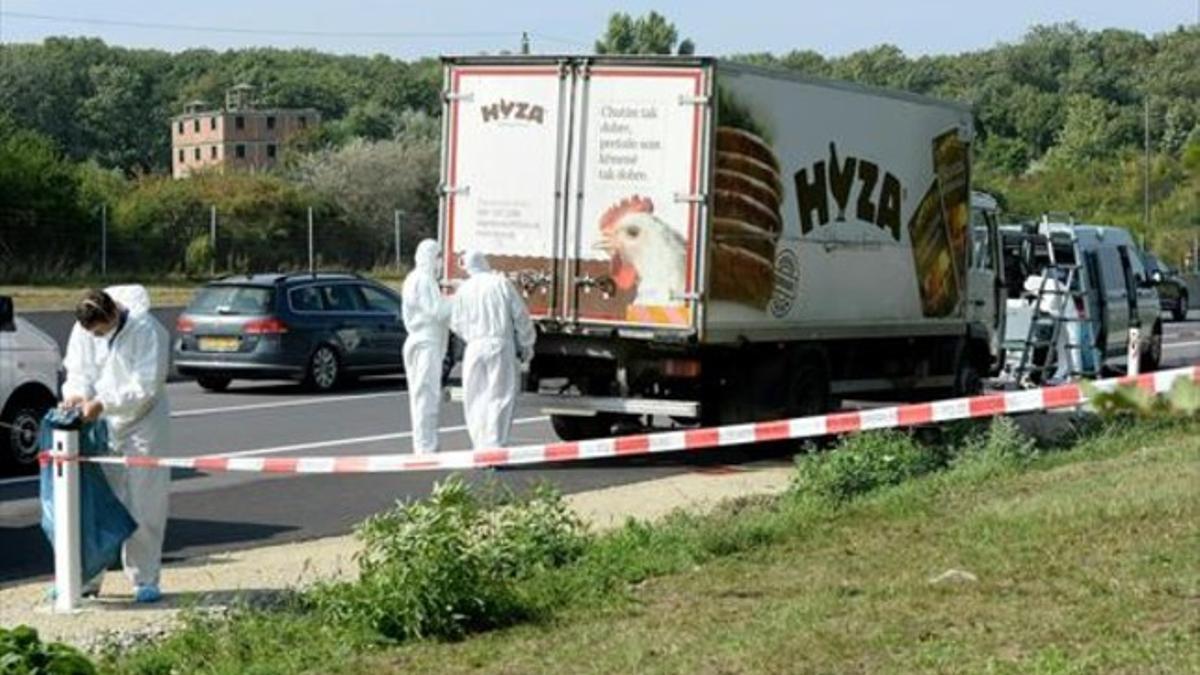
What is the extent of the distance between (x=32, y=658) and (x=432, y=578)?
1804 millimetres

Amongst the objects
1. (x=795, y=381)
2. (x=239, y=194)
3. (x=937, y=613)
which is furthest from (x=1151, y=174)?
(x=239, y=194)

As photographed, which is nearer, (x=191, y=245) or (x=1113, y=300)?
(x=1113, y=300)

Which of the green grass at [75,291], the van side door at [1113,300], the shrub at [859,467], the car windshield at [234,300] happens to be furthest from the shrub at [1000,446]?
the green grass at [75,291]

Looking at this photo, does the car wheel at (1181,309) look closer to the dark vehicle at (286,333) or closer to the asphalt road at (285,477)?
the dark vehicle at (286,333)

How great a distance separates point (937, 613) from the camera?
27.0 ft

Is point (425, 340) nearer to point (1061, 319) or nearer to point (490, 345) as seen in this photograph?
point (490, 345)

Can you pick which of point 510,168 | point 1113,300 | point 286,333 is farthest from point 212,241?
point 510,168

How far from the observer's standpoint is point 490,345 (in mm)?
15383

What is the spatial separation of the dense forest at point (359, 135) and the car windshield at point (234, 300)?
17.1 feet

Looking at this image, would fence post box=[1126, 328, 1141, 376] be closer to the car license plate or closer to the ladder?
the ladder

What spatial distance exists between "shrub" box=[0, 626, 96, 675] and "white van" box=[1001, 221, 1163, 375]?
16.7 meters

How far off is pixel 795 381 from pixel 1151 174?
13318 millimetres

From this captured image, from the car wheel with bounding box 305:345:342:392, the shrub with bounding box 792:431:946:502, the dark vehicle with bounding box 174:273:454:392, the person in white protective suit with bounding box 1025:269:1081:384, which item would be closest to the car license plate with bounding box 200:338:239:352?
the dark vehicle with bounding box 174:273:454:392

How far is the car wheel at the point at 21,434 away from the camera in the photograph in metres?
16.2
